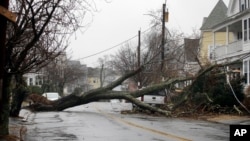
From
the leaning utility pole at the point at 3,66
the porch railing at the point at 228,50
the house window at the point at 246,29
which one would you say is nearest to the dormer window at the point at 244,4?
the porch railing at the point at 228,50

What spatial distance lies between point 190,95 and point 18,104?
1112 centimetres

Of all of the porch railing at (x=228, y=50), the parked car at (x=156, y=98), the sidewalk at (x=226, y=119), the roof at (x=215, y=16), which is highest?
the roof at (x=215, y=16)

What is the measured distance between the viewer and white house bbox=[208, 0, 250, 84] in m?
34.8

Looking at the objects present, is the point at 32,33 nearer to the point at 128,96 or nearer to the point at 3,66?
the point at 3,66

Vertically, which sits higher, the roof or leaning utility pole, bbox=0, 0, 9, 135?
the roof

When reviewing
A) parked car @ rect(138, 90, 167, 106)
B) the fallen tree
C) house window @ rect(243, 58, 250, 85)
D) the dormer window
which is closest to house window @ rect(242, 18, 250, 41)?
house window @ rect(243, 58, 250, 85)

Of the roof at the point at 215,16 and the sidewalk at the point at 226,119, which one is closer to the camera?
the sidewalk at the point at 226,119

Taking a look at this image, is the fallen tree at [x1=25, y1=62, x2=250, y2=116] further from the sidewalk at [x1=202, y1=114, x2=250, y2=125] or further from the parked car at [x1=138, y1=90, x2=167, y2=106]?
the sidewalk at [x1=202, y1=114, x2=250, y2=125]

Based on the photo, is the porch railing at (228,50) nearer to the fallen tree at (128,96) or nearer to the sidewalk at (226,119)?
the fallen tree at (128,96)

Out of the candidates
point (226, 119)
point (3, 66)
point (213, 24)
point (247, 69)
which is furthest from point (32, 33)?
point (213, 24)

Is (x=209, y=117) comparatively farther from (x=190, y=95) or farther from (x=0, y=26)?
(x=0, y=26)

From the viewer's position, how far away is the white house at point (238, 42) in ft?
114

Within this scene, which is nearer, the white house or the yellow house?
the white house

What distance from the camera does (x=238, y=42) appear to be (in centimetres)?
3775
